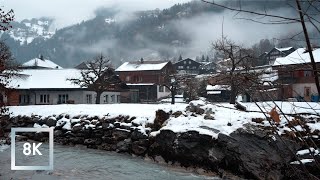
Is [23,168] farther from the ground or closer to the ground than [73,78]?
closer to the ground

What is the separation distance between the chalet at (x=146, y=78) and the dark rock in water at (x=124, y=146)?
39.3m

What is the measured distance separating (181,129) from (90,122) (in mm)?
8593

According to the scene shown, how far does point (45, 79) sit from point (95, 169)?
3351 centimetres

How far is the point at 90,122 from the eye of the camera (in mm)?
23203

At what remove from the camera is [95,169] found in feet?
45.7

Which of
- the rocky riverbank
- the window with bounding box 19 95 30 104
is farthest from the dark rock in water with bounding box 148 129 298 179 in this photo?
the window with bounding box 19 95 30 104

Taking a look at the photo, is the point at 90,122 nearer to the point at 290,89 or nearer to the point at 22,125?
the point at 22,125

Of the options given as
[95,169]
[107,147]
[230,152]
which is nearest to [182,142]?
[230,152]

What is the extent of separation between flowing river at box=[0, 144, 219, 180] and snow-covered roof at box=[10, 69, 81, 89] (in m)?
24.9

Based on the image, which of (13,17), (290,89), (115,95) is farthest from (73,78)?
(290,89)

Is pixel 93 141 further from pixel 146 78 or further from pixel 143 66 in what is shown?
pixel 143 66

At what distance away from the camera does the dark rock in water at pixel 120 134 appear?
67.4 ft

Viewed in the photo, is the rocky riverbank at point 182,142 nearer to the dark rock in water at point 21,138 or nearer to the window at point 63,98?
the dark rock in water at point 21,138

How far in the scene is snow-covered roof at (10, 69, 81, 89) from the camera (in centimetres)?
4217
